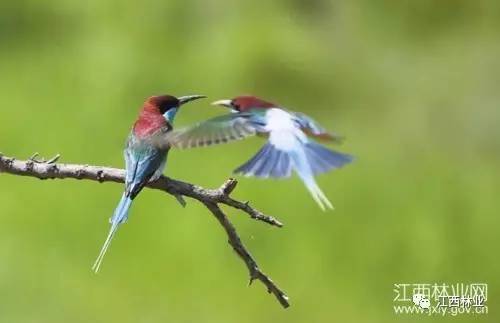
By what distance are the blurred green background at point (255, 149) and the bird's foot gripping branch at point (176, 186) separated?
116 centimetres

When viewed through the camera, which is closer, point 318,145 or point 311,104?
point 318,145

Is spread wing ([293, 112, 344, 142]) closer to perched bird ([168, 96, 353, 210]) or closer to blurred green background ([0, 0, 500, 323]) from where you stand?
perched bird ([168, 96, 353, 210])

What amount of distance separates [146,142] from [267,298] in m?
1.34

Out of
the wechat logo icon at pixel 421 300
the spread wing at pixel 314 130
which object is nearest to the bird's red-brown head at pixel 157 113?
the spread wing at pixel 314 130

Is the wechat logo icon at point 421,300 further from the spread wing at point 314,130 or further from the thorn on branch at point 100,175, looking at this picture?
the thorn on branch at point 100,175

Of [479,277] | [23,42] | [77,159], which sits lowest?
[479,277]

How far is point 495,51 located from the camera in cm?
283

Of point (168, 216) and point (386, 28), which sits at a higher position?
point (386, 28)

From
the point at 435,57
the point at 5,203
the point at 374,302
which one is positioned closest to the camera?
the point at 374,302

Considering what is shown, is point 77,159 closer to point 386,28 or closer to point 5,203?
point 5,203

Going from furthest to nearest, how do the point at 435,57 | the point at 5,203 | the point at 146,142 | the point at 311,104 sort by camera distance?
the point at 435,57, the point at 311,104, the point at 5,203, the point at 146,142

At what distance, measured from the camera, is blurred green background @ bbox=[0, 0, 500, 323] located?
2.08m

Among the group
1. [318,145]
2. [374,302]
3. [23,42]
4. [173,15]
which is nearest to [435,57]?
[173,15]

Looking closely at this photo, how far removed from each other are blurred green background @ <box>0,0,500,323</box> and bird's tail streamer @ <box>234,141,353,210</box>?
3.82ft
